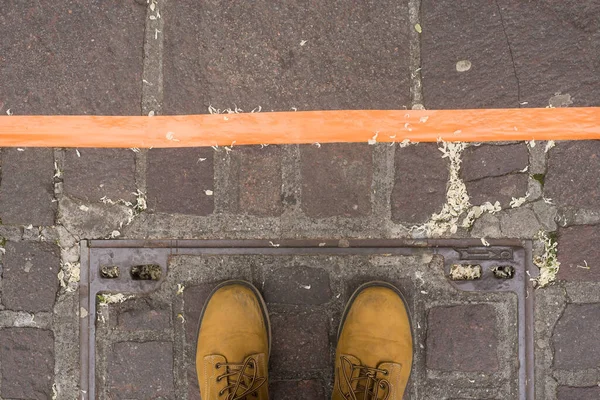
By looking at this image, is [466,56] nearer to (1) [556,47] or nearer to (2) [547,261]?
(1) [556,47]

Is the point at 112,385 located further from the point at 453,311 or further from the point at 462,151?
the point at 462,151

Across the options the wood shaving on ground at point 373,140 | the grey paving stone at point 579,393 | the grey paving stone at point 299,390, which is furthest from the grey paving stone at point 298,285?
the grey paving stone at point 579,393

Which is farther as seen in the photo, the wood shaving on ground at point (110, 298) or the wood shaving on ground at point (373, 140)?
the wood shaving on ground at point (110, 298)

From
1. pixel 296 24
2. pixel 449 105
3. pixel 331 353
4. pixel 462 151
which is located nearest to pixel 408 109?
pixel 449 105

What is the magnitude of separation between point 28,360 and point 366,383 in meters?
1.49

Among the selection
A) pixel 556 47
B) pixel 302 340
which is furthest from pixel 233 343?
pixel 556 47

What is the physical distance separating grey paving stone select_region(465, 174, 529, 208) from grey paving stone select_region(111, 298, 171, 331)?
140cm

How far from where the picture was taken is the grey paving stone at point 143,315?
1.97 metres

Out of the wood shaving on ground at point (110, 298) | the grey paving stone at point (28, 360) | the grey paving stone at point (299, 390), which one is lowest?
the grey paving stone at point (299, 390)

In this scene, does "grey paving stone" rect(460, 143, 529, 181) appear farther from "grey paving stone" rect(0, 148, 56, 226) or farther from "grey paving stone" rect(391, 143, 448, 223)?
"grey paving stone" rect(0, 148, 56, 226)

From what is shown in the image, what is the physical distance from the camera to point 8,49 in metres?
1.94

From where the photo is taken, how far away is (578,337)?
6.23 ft

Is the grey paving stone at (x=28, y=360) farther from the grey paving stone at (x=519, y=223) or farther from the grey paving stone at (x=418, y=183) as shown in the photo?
the grey paving stone at (x=519, y=223)

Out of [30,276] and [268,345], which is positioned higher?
[30,276]
